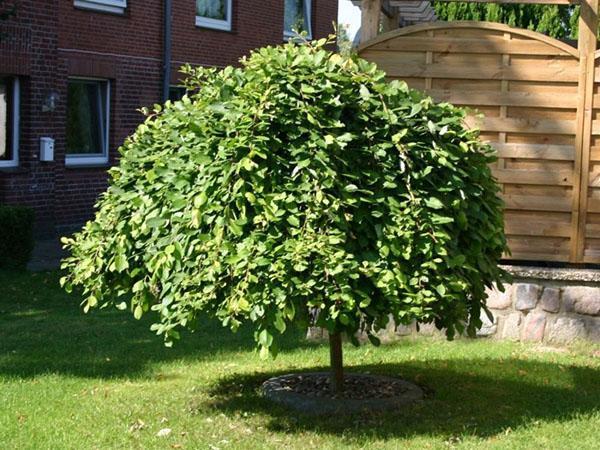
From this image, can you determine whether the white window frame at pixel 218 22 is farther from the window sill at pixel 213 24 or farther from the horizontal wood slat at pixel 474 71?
the horizontal wood slat at pixel 474 71

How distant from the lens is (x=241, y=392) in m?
7.26

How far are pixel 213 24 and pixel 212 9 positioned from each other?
1.22ft

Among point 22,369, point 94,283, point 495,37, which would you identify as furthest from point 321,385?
point 495,37

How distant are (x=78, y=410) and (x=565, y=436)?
2.78 m

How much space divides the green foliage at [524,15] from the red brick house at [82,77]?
4.29 metres

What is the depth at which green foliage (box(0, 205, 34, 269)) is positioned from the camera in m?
12.7

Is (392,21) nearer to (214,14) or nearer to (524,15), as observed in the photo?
(524,15)

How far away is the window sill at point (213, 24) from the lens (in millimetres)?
20438

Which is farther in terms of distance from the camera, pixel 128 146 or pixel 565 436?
pixel 128 146

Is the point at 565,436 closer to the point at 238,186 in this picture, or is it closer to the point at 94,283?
the point at 238,186

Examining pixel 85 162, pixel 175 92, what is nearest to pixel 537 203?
pixel 85 162

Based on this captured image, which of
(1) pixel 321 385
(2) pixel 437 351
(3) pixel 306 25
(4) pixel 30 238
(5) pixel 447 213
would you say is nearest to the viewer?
(5) pixel 447 213

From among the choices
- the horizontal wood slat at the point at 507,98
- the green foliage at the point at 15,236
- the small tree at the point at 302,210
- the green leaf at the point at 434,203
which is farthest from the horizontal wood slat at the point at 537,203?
the green foliage at the point at 15,236

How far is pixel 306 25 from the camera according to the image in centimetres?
2455
